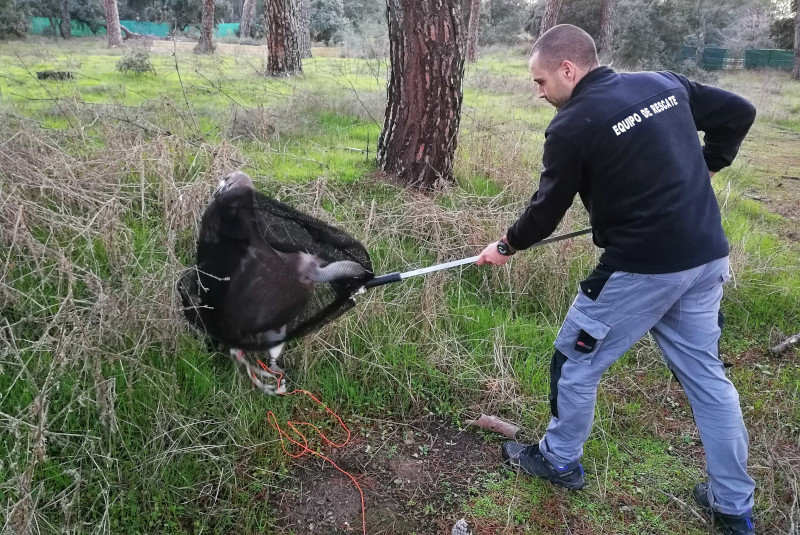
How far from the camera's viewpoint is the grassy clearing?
2658mm

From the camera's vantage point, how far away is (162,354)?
3059 mm

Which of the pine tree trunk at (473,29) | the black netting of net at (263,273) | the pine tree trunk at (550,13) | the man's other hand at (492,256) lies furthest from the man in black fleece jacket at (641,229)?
the pine tree trunk at (473,29)

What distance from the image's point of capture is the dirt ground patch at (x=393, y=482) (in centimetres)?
273

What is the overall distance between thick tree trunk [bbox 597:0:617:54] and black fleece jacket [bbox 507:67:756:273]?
21624mm

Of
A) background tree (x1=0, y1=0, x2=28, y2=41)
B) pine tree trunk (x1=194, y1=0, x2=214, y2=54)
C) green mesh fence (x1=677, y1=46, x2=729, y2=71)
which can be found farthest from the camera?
green mesh fence (x1=677, y1=46, x2=729, y2=71)

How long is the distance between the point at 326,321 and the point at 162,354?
86cm

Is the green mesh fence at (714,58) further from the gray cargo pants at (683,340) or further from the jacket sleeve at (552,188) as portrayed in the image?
the jacket sleeve at (552,188)

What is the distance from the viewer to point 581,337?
2.66 meters

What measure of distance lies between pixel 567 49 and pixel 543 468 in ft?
6.55

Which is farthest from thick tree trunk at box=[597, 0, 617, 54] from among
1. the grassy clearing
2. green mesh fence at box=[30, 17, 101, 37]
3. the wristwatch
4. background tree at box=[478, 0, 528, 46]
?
green mesh fence at box=[30, 17, 101, 37]

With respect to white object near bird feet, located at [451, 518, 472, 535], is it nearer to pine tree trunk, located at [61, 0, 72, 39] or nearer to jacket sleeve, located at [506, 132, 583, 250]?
jacket sleeve, located at [506, 132, 583, 250]

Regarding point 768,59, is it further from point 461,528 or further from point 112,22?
point 461,528

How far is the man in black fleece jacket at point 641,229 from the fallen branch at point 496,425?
40cm

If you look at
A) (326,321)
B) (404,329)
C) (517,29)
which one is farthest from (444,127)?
(517,29)
